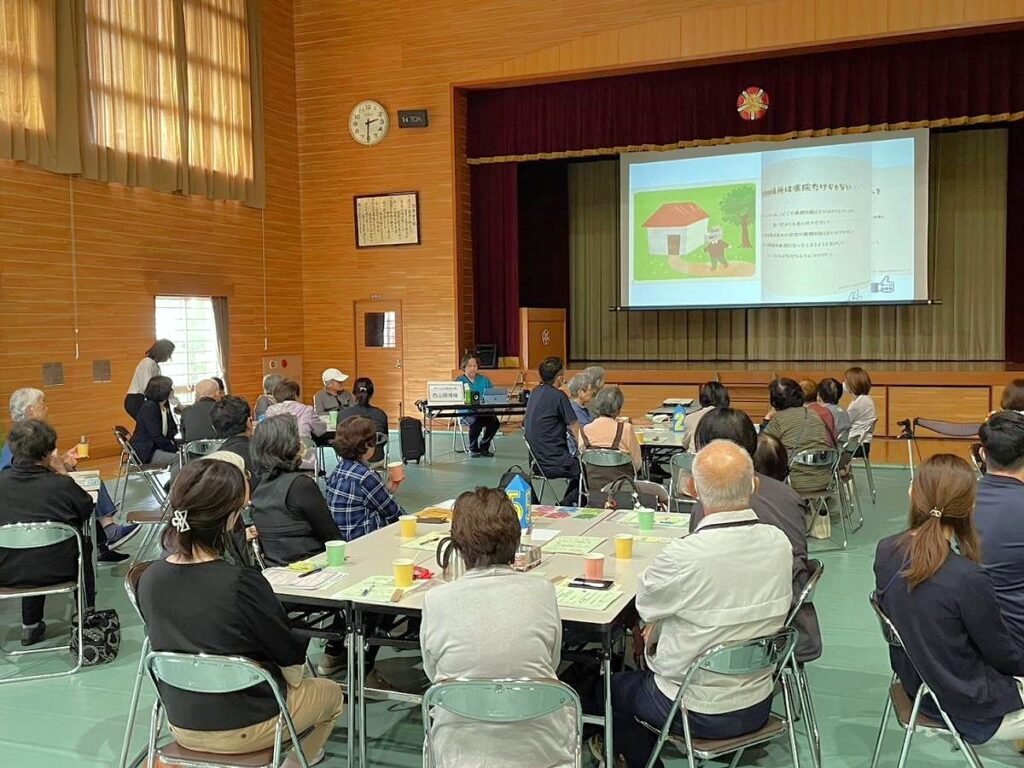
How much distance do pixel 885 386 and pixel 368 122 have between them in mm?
8120

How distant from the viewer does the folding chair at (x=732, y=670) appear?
2.52 metres

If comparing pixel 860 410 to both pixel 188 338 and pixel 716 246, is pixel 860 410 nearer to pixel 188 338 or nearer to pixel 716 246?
pixel 716 246

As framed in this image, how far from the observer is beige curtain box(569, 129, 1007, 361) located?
45.2 feet

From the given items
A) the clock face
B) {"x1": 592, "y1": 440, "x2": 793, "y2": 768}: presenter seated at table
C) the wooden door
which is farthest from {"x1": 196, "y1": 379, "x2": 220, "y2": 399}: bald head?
the clock face

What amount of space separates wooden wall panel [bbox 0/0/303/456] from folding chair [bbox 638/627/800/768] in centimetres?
896

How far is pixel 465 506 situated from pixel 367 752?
4.47ft

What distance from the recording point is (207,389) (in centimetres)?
755

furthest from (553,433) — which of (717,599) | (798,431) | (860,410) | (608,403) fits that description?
(717,599)

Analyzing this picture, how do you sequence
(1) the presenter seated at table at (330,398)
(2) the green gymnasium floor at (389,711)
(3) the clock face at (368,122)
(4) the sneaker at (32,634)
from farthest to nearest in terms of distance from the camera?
(3) the clock face at (368,122) < (1) the presenter seated at table at (330,398) < (4) the sneaker at (32,634) < (2) the green gymnasium floor at (389,711)

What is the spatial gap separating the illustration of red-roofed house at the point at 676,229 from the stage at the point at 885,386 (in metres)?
1.76

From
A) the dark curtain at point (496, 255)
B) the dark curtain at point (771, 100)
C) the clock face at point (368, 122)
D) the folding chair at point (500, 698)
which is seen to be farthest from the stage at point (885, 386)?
the folding chair at point (500, 698)

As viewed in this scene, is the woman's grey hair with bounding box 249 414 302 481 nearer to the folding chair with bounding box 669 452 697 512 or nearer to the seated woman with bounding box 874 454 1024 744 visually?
the seated woman with bounding box 874 454 1024 744


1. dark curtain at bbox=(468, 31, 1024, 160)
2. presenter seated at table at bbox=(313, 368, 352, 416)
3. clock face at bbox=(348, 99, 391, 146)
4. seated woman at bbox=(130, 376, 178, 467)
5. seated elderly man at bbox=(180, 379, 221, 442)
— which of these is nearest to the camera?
seated elderly man at bbox=(180, 379, 221, 442)

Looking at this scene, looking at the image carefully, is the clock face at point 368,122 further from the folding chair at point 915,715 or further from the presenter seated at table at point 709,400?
the folding chair at point 915,715
